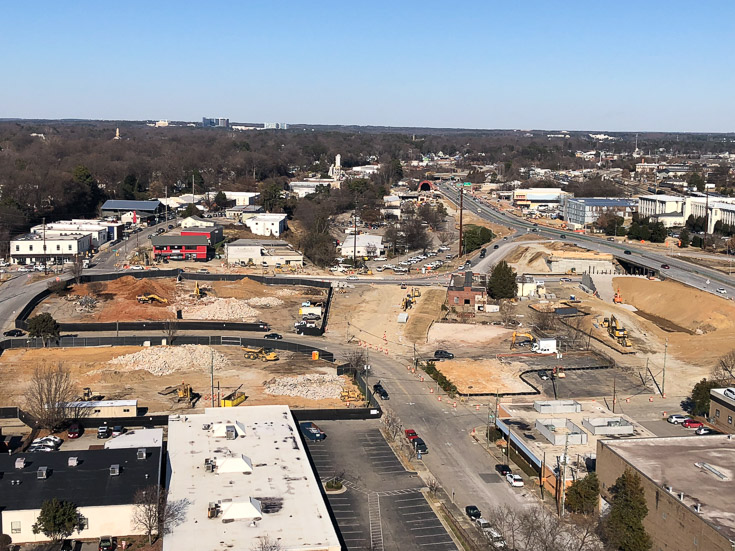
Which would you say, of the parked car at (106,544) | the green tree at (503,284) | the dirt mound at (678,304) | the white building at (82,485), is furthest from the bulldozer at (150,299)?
the dirt mound at (678,304)

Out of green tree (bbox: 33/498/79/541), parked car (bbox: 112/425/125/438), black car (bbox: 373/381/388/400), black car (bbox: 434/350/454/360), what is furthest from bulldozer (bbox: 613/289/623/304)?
green tree (bbox: 33/498/79/541)

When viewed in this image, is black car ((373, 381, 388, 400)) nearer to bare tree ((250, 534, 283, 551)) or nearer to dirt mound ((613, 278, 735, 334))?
bare tree ((250, 534, 283, 551))

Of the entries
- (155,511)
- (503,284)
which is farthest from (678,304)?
(155,511)

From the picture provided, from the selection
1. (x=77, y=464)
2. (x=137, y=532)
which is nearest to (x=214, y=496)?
(x=137, y=532)

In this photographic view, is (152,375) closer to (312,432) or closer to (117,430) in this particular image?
(117,430)

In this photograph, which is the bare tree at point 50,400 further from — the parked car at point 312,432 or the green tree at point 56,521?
the parked car at point 312,432

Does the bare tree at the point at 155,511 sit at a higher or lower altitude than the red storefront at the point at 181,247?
lower
